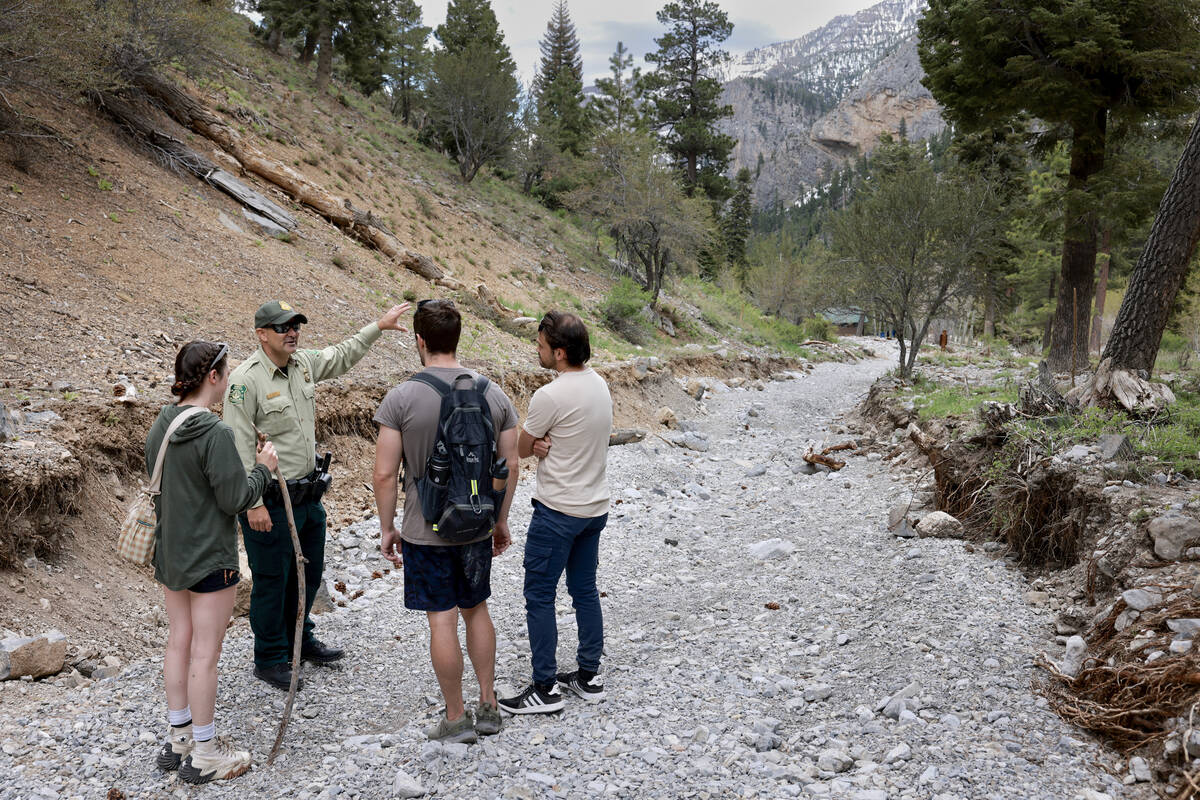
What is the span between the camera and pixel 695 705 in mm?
3773

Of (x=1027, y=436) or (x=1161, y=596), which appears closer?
(x=1161, y=596)

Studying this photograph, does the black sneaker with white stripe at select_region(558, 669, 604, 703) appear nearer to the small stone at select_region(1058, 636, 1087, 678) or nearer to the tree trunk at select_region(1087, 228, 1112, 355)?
the small stone at select_region(1058, 636, 1087, 678)

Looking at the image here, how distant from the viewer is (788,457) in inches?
445

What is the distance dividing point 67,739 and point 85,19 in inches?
430

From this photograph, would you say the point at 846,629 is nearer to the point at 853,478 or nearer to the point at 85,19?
the point at 853,478

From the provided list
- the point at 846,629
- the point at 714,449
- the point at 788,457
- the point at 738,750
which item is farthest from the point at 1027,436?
the point at 714,449

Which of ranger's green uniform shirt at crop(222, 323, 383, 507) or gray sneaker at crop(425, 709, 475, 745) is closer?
gray sneaker at crop(425, 709, 475, 745)

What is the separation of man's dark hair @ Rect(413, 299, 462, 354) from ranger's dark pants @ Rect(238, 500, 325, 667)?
1350mm

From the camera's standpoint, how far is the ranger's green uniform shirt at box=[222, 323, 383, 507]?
12.0 feet

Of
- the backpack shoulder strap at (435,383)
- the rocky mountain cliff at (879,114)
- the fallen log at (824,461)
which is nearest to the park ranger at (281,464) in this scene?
the backpack shoulder strap at (435,383)

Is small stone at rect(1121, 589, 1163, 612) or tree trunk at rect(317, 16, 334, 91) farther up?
tree trunk at rect(317, 16, 334, 91)

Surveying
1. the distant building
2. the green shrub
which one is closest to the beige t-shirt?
the green shrub

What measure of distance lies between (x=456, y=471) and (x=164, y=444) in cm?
123

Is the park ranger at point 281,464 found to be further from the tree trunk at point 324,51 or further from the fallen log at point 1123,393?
the tree trunk at point 324,51
